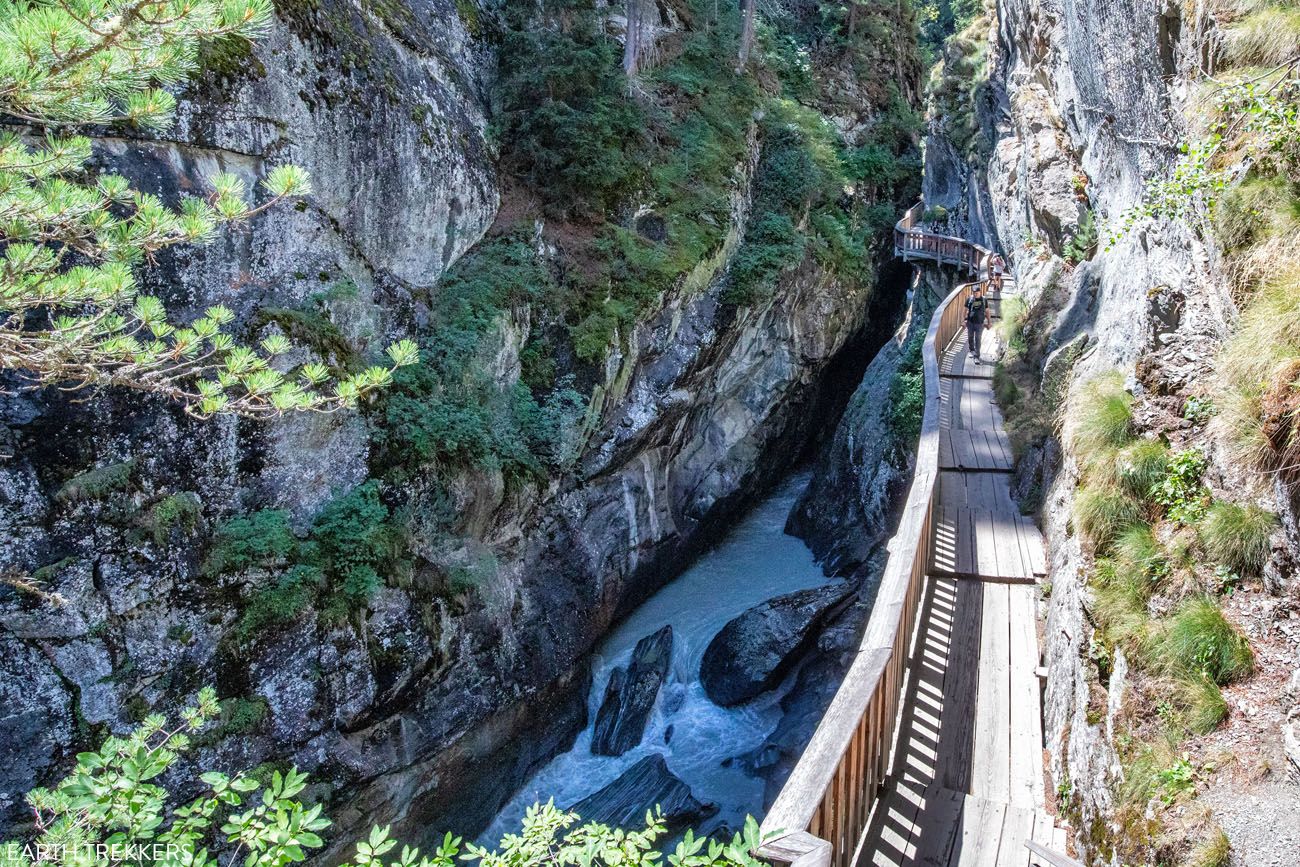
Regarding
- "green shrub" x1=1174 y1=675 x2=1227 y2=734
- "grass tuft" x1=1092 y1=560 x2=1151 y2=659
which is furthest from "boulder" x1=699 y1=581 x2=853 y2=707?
"green shrub" x1=1174 y1=675 x2=1227 y2=734

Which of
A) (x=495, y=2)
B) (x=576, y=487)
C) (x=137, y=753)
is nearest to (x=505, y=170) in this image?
(x=495, y=2)

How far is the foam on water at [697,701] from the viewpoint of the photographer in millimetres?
10734

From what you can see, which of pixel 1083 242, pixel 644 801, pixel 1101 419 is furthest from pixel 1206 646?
pixel 1083 242

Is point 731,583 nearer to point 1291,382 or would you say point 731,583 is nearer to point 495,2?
point 1291,382

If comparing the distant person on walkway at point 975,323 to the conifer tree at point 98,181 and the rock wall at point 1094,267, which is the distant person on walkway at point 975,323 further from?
the conifer tree at point 98,181

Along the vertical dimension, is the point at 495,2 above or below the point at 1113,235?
above

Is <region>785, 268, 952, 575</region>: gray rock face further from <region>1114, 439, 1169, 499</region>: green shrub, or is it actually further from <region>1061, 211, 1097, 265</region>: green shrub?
<region>1114, 439, 1169, 499</region>: green shrub

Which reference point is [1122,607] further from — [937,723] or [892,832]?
[892,832]

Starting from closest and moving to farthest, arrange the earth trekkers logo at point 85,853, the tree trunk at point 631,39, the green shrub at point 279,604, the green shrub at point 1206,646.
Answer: the earth trekkers logo at point 85,853 → the green shrub at point 1206,646 → the green shrub at point 279,604 → the tree trunk at point 631,39

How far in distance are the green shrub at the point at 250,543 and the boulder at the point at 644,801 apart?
541 cm

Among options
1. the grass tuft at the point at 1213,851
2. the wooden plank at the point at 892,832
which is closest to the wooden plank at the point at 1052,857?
the grass tuft at the point at 1213,851

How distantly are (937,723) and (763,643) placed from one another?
6.93m

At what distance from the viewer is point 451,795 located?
10.5 meters

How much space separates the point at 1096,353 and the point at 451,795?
10.5m
